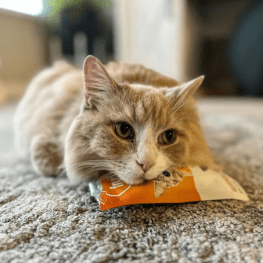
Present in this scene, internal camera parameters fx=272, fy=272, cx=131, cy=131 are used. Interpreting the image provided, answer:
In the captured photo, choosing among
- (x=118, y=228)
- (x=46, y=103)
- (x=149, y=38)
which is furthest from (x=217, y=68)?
(x=118, y=228)

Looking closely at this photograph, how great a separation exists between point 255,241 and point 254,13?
117 inches

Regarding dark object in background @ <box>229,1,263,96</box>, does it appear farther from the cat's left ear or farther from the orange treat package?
the orange treat package

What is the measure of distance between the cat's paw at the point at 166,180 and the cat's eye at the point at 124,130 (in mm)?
162

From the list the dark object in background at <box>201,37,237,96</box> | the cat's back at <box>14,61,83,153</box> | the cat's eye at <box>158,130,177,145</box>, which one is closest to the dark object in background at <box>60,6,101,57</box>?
the dark object in background at <box>201,37,237,96</box>

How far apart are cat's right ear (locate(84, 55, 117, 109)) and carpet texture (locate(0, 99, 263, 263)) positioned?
0.31 m

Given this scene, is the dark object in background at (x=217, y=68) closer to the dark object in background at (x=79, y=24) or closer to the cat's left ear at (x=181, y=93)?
the dark object in background at (x=79, y=24)

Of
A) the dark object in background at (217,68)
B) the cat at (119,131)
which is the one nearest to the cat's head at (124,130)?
the cat at (119,131)

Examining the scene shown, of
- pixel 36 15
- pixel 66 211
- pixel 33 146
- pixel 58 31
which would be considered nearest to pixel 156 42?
pixel 58 31

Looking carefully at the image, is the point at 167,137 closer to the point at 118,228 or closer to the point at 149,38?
the point at 118,228

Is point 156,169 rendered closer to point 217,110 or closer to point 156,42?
point 217,110

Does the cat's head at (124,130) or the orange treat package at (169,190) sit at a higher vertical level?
the cat's head at (124,130)

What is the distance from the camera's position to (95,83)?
3.16 feet

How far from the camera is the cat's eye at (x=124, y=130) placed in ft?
2.92

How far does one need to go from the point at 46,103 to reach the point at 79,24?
324cm
